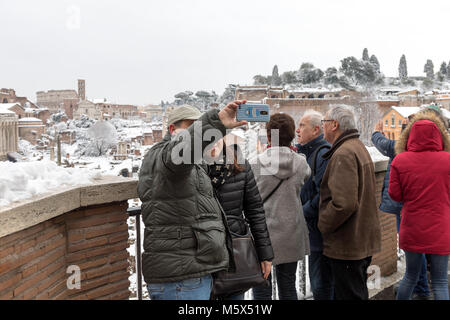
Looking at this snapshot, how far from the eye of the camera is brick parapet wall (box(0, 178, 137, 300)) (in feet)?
6.57

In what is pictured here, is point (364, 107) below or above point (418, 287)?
above

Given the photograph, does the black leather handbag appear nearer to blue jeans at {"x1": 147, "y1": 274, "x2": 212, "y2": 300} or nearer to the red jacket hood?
blue jeans at {"x1": 147, "y1": 274, "x2": 212, "y2": 300}

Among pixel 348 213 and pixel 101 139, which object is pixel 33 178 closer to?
pixel 348 213

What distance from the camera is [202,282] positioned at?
2.04 m

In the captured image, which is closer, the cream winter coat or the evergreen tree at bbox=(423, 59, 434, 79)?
the cream winter coat

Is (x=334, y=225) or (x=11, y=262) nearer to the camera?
(x=11, y=262)

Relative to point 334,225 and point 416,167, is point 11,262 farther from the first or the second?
point 416,167

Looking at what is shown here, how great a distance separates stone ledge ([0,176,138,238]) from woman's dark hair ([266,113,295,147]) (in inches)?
47.1

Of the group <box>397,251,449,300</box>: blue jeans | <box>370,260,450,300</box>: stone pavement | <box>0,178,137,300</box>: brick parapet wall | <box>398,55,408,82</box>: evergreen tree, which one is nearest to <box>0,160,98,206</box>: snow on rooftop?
<box>0,178,137,300</box>: brick parapet wall

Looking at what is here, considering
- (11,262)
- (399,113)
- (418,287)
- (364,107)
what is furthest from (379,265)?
(364,107)

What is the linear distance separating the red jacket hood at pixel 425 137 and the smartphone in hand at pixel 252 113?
174cm

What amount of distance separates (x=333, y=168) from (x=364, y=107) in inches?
1995

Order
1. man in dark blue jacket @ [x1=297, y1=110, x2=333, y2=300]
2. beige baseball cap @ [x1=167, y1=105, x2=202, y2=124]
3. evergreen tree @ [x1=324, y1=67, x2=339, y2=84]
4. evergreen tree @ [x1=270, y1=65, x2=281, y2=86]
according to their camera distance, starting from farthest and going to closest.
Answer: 1. evergreen tree @ [x1=270, y1=65, x2=281, y2=86]
2. evergreen tree @ [x1=324, y1=67, x2=339, y2=84]
3. man in dark blue jacket @ [x1=297, y1=110, x2=333, y2=300]
4. beige baseball cap @ [x1=167, y1=105, x2=202, y2=124]
